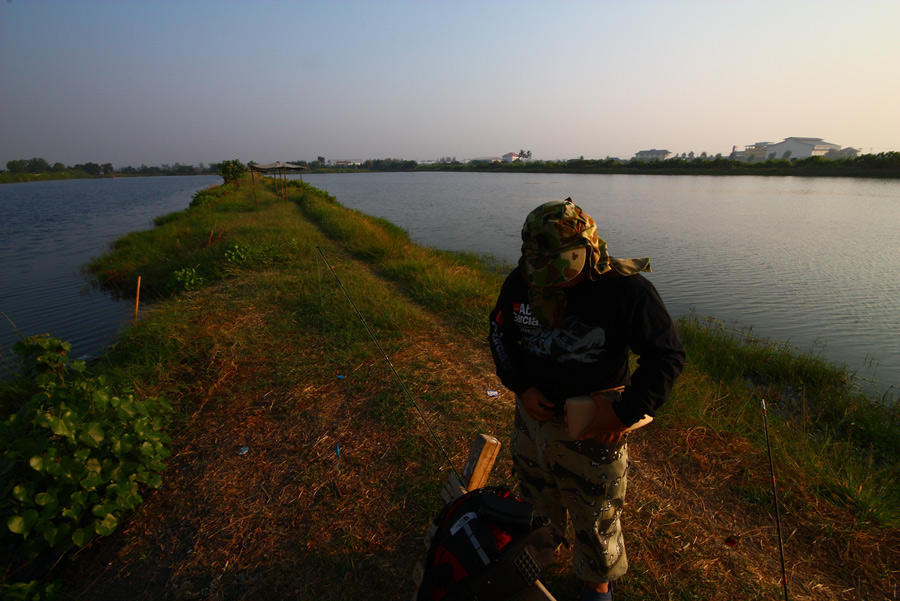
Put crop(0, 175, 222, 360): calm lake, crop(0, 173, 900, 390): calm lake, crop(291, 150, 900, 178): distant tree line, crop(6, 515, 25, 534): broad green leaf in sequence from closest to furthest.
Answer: crop(6, 515, 25, 534): broad green leaf → crop(0, 173, 900, 390): calm lake → crop(0, 175, 222, 360): calm lake → crop(291, 150, 900, 178): distant tree line

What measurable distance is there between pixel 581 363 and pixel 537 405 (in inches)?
10.2

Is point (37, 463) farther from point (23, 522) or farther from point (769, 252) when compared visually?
point (769, 252)

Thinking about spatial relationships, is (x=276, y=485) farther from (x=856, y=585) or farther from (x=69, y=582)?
(x=856, y=585)

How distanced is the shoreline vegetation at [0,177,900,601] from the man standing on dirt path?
1.94ft

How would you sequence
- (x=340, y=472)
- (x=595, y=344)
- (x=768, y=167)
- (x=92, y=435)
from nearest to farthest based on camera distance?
(x=595, y=344)
(x=92, y=435)
(x=340, y=472)
(x=768, y=167)

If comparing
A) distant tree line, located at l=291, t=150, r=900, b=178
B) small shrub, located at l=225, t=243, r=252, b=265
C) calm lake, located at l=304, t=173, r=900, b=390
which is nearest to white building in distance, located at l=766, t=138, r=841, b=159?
distant tree line, located at l=291, t=150, r=900, b=178

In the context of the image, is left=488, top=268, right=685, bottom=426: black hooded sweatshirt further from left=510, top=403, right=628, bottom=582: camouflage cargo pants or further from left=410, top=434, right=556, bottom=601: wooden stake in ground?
left=410, top=434, right=556, bottom=601: wooden stake in ground

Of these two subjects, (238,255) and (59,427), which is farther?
(238,255)

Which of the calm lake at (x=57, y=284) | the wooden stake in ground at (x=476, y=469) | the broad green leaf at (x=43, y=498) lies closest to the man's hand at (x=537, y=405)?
the wooden stake in ground at (x=476, y=469)

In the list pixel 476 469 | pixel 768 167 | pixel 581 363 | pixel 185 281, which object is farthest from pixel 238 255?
pixel 768 167

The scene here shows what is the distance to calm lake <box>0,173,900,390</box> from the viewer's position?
7258 millimetres

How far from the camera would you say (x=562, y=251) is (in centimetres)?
139

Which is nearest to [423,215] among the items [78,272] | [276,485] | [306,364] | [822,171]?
[78,272]

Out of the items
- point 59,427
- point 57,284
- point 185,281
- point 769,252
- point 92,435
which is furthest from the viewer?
point 769,252
